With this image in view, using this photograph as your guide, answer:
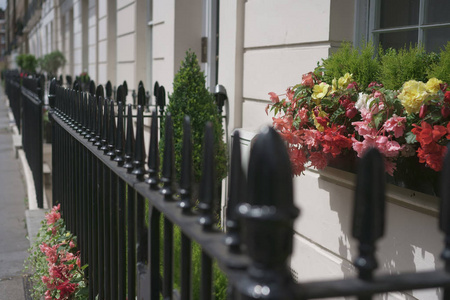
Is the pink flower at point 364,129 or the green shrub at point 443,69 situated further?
the pink flower at point 364,129

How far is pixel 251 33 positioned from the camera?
484cm

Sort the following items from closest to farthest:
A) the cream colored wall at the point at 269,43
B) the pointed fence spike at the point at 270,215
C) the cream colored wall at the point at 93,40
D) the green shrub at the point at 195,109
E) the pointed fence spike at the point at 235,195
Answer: the pointed fence spike at the point at 270,215 → the pointed fence spike at the point at 235,195 → the cream colored wall at the point at 269,43 → the green shrub at the point at 195,109 → the cream colored wall at the point at 93,40

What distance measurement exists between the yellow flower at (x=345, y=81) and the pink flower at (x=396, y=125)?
50 cm

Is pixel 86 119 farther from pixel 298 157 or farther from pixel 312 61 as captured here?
pixel 312 61

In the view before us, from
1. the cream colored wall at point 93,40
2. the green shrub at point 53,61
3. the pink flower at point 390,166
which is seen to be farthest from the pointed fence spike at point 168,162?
the green shrub at point 53,61

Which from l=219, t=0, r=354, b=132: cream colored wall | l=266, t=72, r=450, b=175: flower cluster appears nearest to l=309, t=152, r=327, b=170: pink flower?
l=266, t=72, r=450, b=175: flower cluster

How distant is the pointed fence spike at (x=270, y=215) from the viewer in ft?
3.10

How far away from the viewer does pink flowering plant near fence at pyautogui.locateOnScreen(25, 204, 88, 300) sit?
3188 millimetres

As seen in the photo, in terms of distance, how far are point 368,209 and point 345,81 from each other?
2070mm

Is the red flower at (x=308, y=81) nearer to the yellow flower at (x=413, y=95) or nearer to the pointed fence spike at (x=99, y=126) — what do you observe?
the yellow flower at (x=413, y=95)

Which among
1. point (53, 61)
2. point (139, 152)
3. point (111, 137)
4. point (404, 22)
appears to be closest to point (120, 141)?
point (111, 137)

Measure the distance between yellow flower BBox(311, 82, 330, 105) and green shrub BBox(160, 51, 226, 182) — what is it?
1.91 metres

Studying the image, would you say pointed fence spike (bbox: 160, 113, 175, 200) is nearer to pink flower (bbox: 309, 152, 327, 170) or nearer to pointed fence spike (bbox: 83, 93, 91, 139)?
pointed fence spike (bbox: 83, 93, 91, 139)

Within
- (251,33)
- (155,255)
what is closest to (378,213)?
(155,255)
